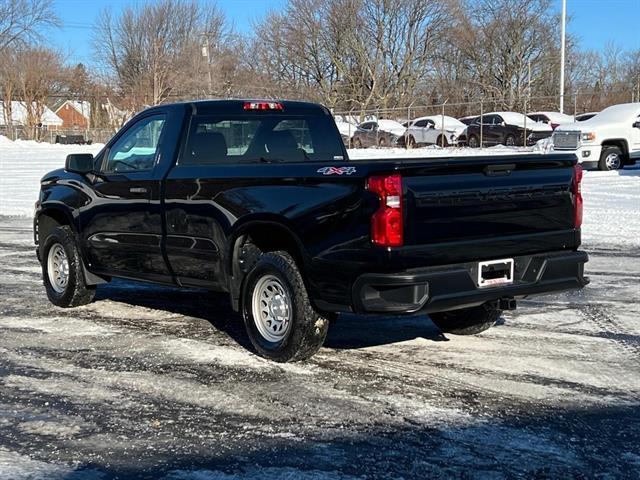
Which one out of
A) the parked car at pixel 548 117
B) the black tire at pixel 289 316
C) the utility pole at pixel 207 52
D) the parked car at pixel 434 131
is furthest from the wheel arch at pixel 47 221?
the utility pole at pixel 207 52

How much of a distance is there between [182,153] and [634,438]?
3.97 m

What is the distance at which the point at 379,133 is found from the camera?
4212 cm

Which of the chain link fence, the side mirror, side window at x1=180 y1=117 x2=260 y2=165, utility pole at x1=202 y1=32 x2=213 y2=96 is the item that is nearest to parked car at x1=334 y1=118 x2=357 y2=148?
utility pole at x1=202 y1=32 x2=213 y2=96

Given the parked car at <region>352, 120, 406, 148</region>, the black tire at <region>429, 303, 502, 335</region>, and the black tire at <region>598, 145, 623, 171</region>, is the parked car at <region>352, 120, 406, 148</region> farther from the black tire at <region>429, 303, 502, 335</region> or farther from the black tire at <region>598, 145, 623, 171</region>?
the black tire at <region>429, 303, 502, 335</region>

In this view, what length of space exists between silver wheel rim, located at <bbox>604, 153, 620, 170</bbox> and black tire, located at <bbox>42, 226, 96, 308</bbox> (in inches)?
676

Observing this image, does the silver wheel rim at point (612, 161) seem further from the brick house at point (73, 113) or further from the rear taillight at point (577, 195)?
the brick house at point (73, 113)

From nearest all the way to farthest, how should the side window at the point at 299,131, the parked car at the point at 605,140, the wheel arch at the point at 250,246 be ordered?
the wheel arch at the point at 250,246, the side window at the point at 299,131, the parked car at the point at 605,140

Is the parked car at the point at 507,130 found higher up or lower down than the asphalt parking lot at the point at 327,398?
higher up

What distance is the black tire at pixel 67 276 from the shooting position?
775 centimetres

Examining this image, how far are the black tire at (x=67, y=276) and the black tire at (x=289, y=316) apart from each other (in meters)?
2.46

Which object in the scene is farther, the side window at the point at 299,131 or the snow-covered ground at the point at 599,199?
the snow-covered ground at the point at 599,199

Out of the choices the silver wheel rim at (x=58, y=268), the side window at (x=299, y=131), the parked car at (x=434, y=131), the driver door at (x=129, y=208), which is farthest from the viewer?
the parked car at (x=434, y=131)

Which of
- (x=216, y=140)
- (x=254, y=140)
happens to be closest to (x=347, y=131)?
(x=254, y=140)

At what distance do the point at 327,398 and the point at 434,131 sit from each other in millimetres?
34765
